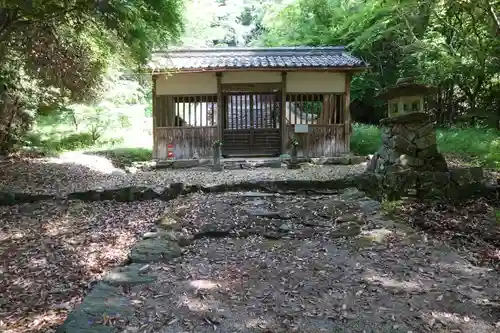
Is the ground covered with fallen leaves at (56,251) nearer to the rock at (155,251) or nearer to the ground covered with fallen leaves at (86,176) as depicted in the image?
the rock at (155,251)

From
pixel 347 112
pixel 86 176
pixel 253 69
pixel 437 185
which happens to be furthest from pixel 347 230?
pixel 347 112

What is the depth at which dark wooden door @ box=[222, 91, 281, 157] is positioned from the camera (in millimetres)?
11891

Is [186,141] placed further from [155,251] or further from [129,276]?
[129,276]

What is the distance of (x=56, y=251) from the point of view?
16.2 ft

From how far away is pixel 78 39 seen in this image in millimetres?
8742

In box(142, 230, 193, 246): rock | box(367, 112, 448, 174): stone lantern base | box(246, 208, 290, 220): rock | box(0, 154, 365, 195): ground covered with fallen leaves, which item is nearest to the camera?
box(142, 230, 193, 246): rock

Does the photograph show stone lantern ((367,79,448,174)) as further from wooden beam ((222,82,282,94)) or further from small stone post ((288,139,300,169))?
wooden beam ((222,82,282,94))

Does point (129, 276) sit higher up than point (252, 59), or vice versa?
point (252, 59)

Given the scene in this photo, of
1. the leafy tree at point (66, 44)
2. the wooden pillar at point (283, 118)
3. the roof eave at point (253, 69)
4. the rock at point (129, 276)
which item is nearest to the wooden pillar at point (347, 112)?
the roof eave at point (253, 69)

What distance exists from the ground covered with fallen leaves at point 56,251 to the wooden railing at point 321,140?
5495 mm

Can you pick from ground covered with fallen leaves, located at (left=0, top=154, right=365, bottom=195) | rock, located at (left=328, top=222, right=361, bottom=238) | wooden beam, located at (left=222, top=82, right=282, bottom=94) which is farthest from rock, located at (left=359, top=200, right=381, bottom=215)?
wooden beam, located at (left=222, top=82, right=282, bottom=94)

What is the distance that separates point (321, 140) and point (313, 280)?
26.8 ft

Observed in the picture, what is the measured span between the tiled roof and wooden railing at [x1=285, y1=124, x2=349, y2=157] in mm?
1677

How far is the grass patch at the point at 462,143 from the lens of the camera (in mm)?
9438
